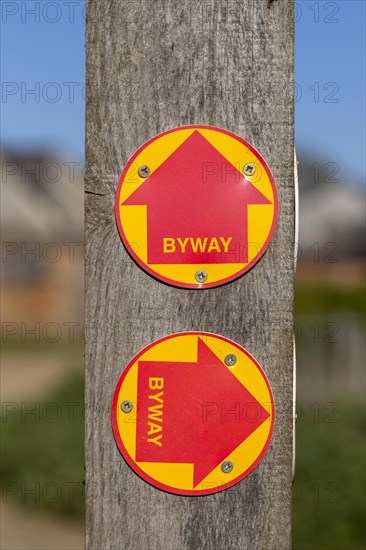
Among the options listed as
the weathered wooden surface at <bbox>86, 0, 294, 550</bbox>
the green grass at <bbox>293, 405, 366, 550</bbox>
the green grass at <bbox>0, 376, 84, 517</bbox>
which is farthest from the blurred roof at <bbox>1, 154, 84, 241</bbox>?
the weathered wooden surface at <bbox>86, 0, 294, 550</bbox>

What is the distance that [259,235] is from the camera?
139 cm

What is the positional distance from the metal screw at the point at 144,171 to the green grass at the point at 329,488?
356cm

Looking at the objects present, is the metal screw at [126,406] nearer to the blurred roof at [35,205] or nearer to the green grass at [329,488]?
the green grass at [329,488]

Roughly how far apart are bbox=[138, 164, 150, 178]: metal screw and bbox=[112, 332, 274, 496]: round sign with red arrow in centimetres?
30

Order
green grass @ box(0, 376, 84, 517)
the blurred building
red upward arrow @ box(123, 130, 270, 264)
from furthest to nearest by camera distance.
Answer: the blurred building, green grass @ box(0, 376, 84, 517), red upward arrow @ box(123, 130, 270, 264)

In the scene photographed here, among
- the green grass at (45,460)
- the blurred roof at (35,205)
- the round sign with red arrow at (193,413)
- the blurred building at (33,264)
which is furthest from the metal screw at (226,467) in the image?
the blurred roof at (35,205)

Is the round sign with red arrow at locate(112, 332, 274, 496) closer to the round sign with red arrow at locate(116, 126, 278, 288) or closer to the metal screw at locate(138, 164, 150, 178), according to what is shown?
the round sign with red arrow at locate(116, 126, 278, 288)

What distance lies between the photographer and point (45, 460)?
20.0 feet

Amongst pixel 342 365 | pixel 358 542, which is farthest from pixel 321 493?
pixel 342 365

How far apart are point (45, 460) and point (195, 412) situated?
4978 mm

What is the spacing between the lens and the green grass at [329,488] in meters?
4.54

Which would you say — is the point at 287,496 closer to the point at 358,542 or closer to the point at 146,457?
the point at 146,457

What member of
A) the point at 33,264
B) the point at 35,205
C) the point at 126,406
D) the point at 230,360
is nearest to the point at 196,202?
the point at 230,360

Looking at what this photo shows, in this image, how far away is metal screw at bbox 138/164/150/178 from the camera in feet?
4.59
